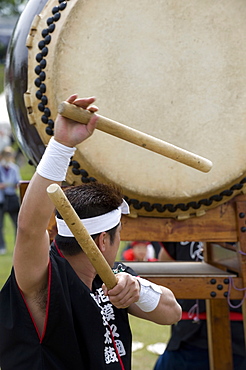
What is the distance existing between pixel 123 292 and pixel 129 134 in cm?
39

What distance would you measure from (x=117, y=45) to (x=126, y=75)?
0.35ft

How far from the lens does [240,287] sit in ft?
7.63

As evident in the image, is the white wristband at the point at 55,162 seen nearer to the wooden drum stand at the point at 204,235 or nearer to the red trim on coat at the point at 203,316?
the wooden drum stand at the point at 204,235

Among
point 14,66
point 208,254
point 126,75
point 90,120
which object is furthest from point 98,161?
point 208,254

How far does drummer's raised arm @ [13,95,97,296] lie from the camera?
151 centimetres

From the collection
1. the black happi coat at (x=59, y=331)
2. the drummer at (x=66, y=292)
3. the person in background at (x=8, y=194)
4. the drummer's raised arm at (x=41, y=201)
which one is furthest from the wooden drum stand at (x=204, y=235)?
the person in background at (x=8, y=194)

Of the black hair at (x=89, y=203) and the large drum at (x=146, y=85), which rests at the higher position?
the large drum at (x=146, y=85)

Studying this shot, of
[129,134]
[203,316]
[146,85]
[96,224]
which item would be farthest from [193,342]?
[129,134]

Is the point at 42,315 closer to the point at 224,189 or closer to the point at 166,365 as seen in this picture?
the point at 224,189

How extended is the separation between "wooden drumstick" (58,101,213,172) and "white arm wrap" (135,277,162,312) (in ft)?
1.16

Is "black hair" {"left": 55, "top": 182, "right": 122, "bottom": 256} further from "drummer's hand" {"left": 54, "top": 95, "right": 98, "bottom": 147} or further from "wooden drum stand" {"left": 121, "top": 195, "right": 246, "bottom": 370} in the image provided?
"wooden drum stand" {"left": 121, "top": 195, "right": 246, "bottom": 370}

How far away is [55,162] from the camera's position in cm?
152

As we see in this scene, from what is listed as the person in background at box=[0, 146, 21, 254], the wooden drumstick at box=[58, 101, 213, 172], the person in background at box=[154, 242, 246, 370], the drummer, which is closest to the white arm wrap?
the drummer

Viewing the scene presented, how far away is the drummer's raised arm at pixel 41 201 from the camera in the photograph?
1.51 m
